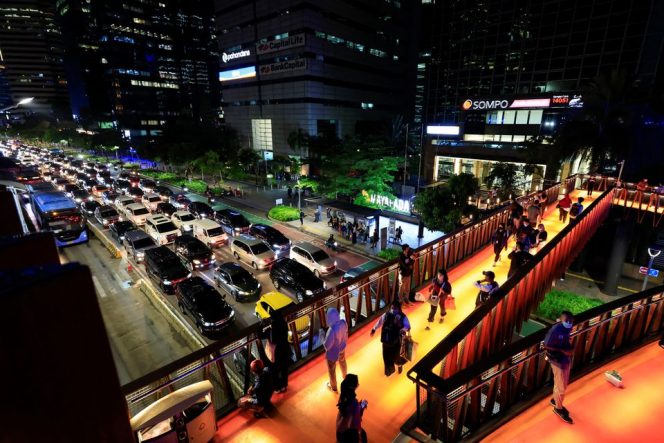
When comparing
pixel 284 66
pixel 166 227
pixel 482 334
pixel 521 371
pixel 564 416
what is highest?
pixel 284 66

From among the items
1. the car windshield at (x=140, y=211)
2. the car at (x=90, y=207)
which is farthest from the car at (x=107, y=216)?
the car at (x=90, y=207)

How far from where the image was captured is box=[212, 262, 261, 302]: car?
54.0 ft

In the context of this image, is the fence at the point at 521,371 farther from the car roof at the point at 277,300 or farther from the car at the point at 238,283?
the car at the point at 238,283

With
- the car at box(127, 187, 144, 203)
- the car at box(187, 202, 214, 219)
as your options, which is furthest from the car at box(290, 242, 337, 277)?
the car at box(127, 187, 144, 203)

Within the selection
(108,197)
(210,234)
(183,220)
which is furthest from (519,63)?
(108,197)

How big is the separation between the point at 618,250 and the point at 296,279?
20.7 metres

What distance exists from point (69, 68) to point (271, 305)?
475 feet

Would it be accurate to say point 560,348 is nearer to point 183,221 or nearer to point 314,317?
point 314,317

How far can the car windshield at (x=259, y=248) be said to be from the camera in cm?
2016

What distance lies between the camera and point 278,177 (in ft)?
177

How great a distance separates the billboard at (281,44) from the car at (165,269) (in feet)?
146

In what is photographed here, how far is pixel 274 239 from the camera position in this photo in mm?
22844

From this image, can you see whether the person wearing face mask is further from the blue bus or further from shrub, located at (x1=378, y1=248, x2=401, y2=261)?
the blue bus

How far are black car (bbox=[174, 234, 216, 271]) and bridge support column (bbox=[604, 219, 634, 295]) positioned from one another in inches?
1009
